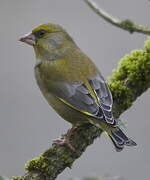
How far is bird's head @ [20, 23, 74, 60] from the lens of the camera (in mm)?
6879

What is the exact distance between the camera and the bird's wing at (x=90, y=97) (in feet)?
20.4

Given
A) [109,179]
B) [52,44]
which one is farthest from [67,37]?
[109,179]

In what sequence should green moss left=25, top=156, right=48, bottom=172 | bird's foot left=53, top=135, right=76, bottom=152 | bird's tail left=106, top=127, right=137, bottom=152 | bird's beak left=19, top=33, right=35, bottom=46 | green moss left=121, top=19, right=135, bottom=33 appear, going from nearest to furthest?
green moss left=121, top=19, right=135, bottom=33, green moss left=25, top=156, right=48, bottom=172, bird's tail left=106, top=127, right=137, bottom=152, bird's foot left=53, top=135, right=76, bottom=152, bird's beak left=19, top=33, right=35, bottom=46

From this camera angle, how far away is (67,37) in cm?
707

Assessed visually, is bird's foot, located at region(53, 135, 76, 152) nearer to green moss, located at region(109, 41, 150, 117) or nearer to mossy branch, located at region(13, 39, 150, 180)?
mossy branch, located at region(13, 39, 150, 180)

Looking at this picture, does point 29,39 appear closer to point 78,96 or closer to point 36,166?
point 78,96

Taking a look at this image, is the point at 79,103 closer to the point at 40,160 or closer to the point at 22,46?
the point at 40,160

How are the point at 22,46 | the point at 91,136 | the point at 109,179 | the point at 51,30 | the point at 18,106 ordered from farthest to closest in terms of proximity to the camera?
1. the point at 22,46
2. the point at 18,106
3. the point at 51,30
4. the point at 91,136
5. the point at 109,179

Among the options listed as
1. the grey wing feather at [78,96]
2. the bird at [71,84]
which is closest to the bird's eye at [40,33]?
the bird at [71,84]

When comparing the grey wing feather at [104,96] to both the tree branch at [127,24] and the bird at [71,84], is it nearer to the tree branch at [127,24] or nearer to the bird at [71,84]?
the bird at [71,84]

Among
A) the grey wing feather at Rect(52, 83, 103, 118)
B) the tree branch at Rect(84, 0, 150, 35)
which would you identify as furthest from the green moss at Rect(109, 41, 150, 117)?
the tree branch at Rect(84, 0, 150, 35)

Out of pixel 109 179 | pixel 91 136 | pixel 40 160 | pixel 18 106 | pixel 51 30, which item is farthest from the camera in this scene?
pixel 18 106

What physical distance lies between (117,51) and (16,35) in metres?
1.58

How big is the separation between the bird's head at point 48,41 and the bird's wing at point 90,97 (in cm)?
48
